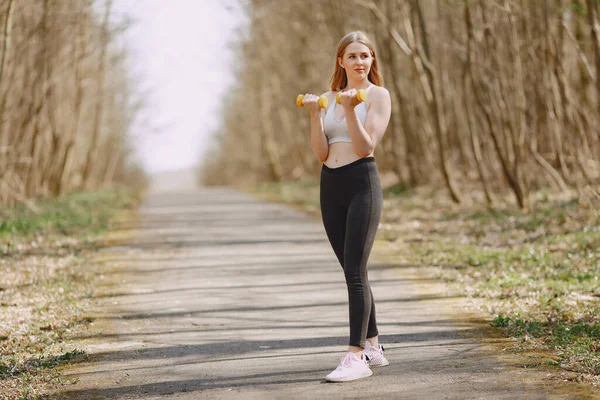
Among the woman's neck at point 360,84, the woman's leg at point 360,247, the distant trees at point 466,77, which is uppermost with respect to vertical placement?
the distant trees at point 466,77

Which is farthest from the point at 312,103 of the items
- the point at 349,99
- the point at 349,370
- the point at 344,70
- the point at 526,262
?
the point at 526,262

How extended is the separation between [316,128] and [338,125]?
0.15 m

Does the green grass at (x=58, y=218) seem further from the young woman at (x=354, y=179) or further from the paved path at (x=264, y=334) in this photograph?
the young woman at (x=354, y=179)

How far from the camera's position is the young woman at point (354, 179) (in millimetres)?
5766

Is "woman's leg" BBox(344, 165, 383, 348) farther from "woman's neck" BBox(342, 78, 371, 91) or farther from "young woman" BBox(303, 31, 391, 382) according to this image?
"woman's neck" BBox(342, 78, 371, 91)

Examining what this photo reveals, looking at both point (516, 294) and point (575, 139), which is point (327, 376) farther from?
point (575, 139)

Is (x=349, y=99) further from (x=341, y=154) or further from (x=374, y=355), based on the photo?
(x=374, y=355)

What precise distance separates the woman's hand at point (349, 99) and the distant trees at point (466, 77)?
7.58 metres

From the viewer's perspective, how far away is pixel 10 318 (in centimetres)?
827

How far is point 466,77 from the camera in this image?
850 inches

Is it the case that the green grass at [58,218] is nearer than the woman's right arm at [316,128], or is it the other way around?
the woman's right arm at [316,128]

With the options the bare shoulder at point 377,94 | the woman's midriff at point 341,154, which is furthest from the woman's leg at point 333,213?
the bare shoulder at point 377,94

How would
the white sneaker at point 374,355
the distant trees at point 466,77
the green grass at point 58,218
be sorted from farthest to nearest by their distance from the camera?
1. the distant trees at point 466,77
2. the green grass at point 58,218
3. the white sneaker at point 374,355

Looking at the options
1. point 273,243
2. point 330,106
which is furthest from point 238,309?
point 273,243
